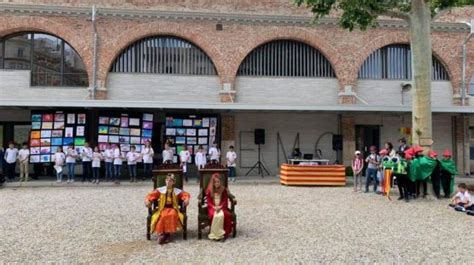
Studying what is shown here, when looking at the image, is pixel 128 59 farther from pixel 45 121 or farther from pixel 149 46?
pixel 45 121

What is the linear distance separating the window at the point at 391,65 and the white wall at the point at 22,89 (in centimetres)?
1309

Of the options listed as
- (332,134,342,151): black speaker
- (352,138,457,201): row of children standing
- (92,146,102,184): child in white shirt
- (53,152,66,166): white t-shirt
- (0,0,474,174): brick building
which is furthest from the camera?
(332,134,342,151): black speaker

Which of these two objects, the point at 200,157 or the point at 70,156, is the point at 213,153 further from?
the point at 70,156

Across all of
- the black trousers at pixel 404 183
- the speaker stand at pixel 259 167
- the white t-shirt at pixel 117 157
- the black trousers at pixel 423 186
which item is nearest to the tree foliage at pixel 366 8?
the black trousers at pixel 404 183

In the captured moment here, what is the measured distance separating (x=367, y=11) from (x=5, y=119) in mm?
14349

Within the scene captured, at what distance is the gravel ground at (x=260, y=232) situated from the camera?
573 centimetres

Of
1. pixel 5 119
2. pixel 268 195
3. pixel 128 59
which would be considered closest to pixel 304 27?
pixel 128 59

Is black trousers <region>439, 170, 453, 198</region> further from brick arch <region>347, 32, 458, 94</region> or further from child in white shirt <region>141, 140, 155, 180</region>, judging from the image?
child in white shirt <region>141, 140, 155, 180</region>

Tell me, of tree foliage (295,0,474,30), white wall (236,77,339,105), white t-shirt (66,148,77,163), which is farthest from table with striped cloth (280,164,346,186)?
white t-shirt (66,148,77,163)

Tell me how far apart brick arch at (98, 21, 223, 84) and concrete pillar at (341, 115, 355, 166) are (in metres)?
6.02

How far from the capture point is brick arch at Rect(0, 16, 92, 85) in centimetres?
1648

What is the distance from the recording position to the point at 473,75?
19.0 metres

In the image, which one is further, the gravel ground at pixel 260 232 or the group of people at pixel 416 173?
the group of people at pixel 416 173

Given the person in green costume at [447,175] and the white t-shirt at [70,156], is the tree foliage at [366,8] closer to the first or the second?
the person in green costume at [447,175]
